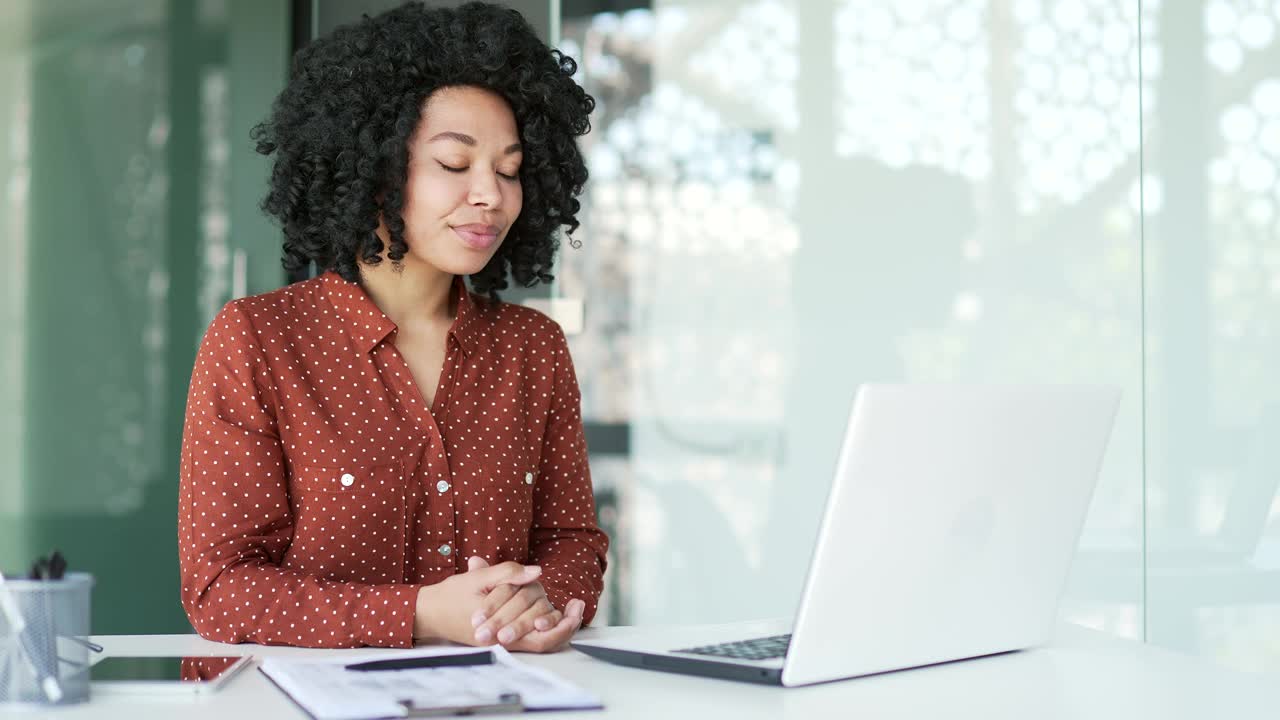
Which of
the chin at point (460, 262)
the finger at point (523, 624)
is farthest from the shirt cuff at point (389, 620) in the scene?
the chin at point (460, 262)

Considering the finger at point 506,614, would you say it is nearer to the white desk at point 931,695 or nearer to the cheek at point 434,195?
the white desk at point 931,695

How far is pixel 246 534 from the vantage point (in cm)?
161

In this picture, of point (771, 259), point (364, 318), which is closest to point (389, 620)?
point (364, 318)

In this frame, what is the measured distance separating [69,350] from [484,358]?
5.24ft

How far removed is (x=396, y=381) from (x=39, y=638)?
78 centimetres

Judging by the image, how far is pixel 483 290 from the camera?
7.20 ft

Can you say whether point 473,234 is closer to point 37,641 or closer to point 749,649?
point 749,649

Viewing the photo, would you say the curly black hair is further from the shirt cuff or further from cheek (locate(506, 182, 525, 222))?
the shirt cuff

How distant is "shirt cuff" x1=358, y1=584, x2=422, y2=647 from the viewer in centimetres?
146

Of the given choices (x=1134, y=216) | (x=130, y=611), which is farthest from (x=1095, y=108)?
(x=130, y=611)

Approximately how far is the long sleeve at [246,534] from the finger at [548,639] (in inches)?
5.0

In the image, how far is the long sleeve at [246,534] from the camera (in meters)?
1.47

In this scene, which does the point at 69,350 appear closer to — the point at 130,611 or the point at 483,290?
the point at 130,611

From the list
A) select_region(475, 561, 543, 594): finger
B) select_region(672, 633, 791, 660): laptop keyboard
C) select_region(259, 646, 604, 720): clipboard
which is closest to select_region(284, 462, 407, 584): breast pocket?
select_region(475, 561, 543, 594): finger
